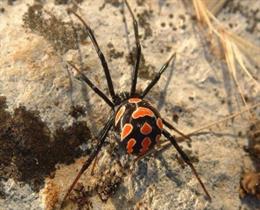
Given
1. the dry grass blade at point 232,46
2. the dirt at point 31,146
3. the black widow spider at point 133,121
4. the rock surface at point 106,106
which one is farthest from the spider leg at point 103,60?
the dry grass blade at point 232,46

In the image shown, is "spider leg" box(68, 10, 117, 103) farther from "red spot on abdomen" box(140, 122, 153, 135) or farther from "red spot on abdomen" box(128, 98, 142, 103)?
"red spot on abdomen" box(140, 122, 153, 135)

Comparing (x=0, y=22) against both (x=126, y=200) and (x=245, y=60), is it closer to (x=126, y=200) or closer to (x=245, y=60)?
(x=126, y=200)

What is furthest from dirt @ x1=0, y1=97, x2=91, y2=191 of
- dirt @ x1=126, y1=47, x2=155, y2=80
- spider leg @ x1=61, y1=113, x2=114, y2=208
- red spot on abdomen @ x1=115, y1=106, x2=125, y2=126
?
dirt @ x1=126, y1=47, x2=155, y2=80

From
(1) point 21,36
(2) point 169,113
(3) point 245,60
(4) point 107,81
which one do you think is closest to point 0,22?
(1) point 21,36

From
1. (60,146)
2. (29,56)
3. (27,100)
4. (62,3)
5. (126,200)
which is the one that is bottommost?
(126,200)

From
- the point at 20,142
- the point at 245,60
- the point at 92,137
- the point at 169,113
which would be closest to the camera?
the point at 20,142

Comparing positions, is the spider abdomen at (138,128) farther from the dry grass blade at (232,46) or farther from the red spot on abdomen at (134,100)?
the dry grass blade at (232,46)

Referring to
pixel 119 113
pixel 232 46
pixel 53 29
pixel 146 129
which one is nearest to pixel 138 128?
pixel 146 129
